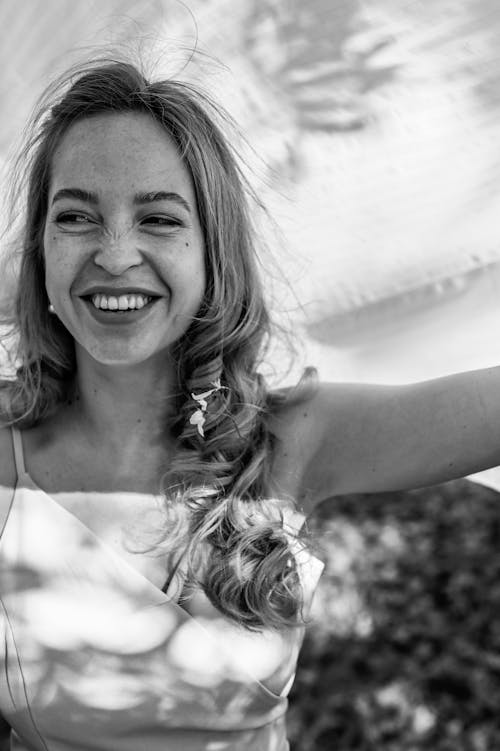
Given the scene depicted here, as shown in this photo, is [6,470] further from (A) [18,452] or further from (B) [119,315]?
(B) [119,315]

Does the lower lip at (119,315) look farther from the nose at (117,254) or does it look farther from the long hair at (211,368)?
the long hair at (211,368)

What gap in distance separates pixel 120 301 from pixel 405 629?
347cm

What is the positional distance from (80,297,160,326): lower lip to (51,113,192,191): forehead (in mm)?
282

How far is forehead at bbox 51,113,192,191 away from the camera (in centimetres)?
234

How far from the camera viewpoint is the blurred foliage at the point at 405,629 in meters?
4.89

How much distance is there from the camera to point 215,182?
2.46 metres

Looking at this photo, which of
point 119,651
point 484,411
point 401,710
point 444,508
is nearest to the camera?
point 484,411

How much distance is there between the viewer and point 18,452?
2615mm

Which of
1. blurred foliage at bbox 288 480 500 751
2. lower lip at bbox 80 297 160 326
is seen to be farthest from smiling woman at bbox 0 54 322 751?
blurred foliage at bbox 288 480 500 751

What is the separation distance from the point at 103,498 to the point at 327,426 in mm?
594

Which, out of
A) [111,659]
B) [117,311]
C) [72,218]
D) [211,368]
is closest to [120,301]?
[117,311]

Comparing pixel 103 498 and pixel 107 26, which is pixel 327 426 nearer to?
pixel 103 498

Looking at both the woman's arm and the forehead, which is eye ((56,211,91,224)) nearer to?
the forehead

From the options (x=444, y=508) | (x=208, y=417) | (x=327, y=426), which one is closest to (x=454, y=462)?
(x=327, y=426)
